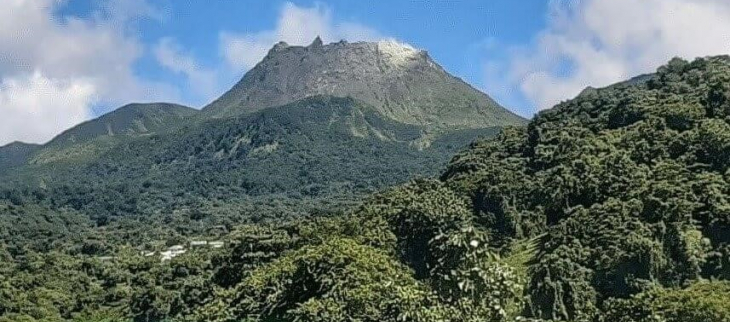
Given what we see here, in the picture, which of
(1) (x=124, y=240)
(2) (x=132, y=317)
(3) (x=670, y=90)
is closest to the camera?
(2) (x=132, y=317)

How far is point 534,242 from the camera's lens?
95188 millimetres

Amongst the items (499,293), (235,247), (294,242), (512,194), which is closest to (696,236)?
(512,194)

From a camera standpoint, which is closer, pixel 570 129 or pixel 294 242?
pixel 294 242

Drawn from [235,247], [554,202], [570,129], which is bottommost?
[235,247]

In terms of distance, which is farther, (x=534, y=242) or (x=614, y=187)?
(x=534, y=242)

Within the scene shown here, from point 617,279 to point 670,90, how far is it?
173 ft

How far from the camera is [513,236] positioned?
3942 inches

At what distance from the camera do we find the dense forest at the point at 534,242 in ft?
222

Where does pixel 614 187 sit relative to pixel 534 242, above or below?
above

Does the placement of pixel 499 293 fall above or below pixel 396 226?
below

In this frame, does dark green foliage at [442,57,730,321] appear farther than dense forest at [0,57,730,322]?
Yes

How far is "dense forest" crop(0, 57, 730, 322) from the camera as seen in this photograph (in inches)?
2660

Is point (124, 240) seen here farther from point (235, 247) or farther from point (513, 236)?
point (513, 236)

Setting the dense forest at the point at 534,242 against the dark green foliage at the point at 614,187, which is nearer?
the dense forest at the point at 534,242
